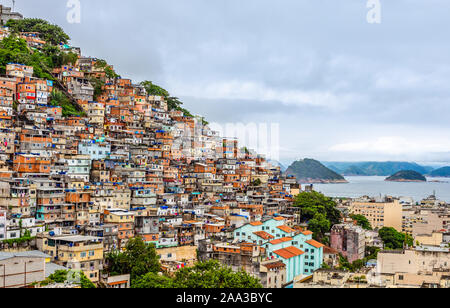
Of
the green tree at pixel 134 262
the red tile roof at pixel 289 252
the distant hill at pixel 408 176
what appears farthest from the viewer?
the distant hill at pixel 408 176

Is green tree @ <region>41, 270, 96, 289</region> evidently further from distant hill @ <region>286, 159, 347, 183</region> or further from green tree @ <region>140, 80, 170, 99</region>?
distant hill @ <region>286, 159, 347, 183</region>

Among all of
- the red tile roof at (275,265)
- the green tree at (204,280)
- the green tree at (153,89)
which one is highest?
the green tree at (153,89)

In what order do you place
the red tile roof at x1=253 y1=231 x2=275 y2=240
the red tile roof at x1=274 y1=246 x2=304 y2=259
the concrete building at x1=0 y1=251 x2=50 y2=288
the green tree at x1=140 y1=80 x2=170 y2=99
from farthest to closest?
the green tree at x1=140 y1=80 x2=170 y2=99, the red tile roof at x1=253 y1=231 x2=275 y2=240, the red tile roof at x1=274 y1=246 x2=304 y2=259, the concrete building at x1=0 y1=251 x2=50 y2=288

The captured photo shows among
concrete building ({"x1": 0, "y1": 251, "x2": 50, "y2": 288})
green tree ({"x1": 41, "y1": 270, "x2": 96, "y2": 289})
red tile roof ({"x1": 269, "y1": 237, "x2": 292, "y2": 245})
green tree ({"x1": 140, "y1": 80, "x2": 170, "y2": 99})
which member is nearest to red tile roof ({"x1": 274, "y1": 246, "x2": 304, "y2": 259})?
red tile roof ({"x1": 269, "y1": 237, "x2": 292, "y2": 245})

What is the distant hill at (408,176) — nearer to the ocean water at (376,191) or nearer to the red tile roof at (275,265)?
the ocean water at (376,191)

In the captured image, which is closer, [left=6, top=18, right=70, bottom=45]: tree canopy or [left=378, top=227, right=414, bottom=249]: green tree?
[left=378, top=227, right=414, bottom=249]: green tree

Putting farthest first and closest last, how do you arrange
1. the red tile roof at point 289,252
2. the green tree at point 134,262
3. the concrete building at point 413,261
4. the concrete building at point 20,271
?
the red tile roof at point 289,252
the concrete building at point 413,261
the green tree at point 134,262
the concrete building at point 20,271

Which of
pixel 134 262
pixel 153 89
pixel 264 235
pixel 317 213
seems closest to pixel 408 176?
pixel 153 89

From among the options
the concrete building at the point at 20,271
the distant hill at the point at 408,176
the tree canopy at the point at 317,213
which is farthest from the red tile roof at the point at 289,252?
the distant hill at the point at 408,176
